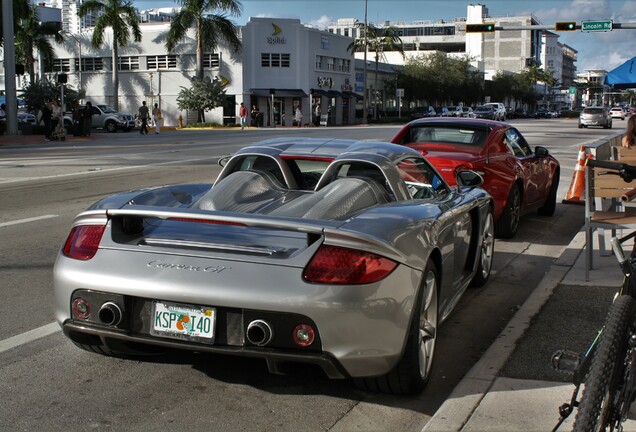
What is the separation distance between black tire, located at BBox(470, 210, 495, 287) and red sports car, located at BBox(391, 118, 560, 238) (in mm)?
1950

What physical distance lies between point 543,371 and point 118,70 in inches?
2669

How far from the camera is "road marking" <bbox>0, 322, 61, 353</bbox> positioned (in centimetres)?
507

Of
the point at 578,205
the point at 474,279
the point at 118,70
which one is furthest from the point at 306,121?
the point at 474,279

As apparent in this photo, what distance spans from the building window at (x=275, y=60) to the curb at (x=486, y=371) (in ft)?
201

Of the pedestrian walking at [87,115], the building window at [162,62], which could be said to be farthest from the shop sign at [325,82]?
the pedestrian walking at [87,115]

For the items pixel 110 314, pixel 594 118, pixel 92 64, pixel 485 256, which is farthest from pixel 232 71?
pixel 110 314

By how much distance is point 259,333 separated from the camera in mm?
3787

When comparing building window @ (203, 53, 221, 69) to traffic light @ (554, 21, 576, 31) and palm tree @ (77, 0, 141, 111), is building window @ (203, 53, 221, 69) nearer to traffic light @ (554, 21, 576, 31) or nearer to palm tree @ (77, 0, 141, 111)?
palm tree @ (77, 0, 141, 111)

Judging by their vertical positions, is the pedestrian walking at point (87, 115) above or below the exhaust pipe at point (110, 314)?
above

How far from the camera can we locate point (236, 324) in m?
3.82

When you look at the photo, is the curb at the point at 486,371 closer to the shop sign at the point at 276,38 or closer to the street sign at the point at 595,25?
the street sign at the point at 595,25

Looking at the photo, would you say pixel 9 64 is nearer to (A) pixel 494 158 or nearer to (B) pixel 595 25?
(A) pixel 494 158

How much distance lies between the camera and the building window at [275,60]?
66188 millimetres

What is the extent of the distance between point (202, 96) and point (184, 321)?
190 feet
